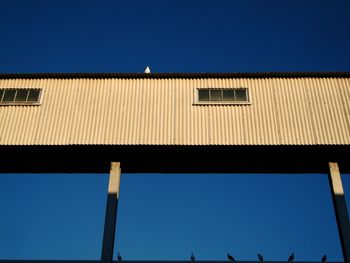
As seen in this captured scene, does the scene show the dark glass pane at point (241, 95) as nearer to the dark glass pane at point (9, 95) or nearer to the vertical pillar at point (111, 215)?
the vertical pillar at point (111, 215)

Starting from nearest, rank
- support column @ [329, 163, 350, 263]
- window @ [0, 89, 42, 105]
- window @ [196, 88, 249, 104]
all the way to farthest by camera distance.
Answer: support column @ [329, 163, 350, 263] < window @ [196, 88, 249, 104] < window @ [0, 89, 42, 105]

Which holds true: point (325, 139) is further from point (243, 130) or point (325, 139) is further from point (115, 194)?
point (115, 194)

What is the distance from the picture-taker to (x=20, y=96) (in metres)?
19.1

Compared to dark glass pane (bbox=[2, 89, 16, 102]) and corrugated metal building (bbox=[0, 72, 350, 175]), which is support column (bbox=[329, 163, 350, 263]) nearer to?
corrugated metal building (bbox=[0, 72, 350, 175])

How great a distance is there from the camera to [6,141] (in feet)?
57.4

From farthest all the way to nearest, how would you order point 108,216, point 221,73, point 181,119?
point 221,73
point 181,119
point 108,216

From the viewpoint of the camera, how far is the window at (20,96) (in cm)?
1873

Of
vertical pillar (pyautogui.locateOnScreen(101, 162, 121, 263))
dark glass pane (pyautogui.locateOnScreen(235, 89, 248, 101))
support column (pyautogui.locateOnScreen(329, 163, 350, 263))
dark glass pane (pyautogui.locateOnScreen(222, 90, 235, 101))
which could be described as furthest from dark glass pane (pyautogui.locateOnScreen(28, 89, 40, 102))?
support column (pyautogui.locateOnScreen(329, 163, 350, 263))

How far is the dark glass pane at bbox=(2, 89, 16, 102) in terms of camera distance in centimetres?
1895

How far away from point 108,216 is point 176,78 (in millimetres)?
7027

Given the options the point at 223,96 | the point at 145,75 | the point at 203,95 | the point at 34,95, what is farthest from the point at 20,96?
the point at 223,96

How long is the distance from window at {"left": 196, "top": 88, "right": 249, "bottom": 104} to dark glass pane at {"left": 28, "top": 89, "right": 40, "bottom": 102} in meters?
7.25

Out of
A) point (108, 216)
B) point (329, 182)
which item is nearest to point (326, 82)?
point (329, 182)

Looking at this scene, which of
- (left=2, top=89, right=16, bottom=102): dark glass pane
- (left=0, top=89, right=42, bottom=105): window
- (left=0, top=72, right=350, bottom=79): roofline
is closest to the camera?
(left=0, top=89, right=42, bottom=105): window
